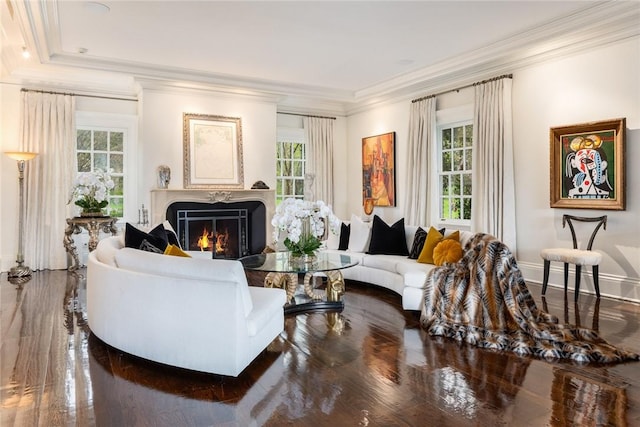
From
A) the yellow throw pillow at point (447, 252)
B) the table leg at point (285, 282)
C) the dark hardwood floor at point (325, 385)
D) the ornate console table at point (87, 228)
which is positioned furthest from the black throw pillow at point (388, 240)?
the ornate console table at point (87, 228)

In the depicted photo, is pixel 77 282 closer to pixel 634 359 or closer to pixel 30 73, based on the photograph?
pixel 30 73

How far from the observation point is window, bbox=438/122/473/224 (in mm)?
6801

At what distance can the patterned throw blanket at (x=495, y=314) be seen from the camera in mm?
3166

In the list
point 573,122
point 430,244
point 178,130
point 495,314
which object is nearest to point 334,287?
point 430,244

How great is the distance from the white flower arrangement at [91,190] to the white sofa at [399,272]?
10.8 feet

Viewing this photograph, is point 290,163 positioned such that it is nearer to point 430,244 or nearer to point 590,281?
point 430,244

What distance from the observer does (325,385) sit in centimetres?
267

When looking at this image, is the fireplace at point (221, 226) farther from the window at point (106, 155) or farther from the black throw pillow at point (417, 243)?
the black throw pillow at point (417, 243)

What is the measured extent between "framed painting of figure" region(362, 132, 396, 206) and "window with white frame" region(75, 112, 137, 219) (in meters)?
4.20

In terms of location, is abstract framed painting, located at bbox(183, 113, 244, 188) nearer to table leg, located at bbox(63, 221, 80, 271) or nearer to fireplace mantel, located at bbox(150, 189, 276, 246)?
fireplace mantel, located at bbox(150, 189, 276, 246)

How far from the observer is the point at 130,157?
7285mm

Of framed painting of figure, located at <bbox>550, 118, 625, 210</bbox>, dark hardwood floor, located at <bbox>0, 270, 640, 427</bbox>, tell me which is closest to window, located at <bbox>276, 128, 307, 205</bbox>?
framed painting of figure, located at <bbox>550, 118, 625, 210</bbox>

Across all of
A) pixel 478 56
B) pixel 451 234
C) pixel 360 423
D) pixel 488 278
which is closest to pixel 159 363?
pixel 360 423

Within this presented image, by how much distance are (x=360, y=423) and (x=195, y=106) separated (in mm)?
6200
